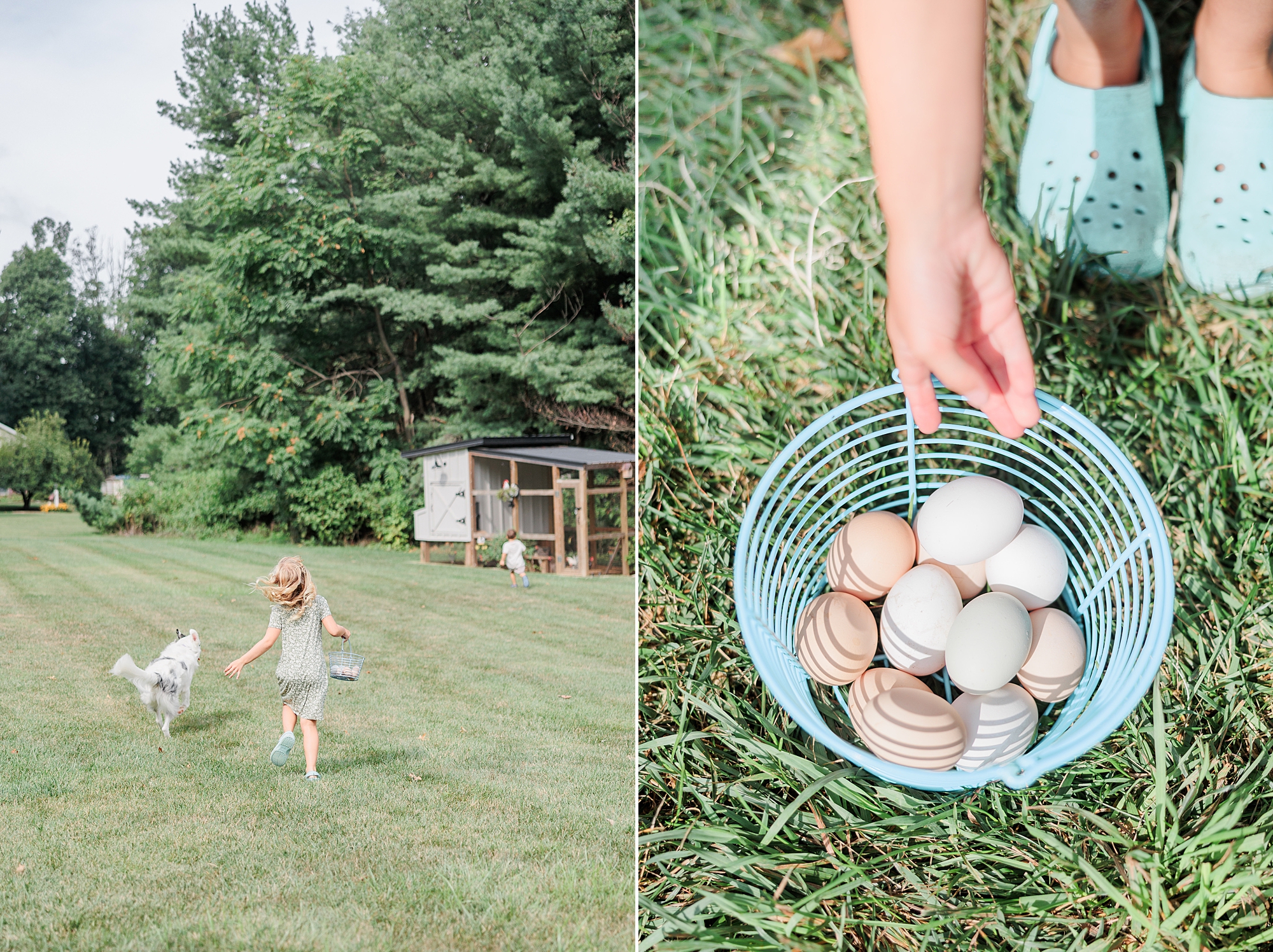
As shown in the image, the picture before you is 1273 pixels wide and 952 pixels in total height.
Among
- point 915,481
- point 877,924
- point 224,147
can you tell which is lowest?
point 877,924

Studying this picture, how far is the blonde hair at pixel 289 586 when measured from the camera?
3.66ft

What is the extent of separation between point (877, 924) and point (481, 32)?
1.35 m

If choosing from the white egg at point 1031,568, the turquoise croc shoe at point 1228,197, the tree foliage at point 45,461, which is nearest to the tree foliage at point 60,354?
the tree foliage at point 45,461

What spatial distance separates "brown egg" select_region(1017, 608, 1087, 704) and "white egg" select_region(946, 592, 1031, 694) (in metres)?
0.04

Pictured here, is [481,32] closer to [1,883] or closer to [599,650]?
[599,650]

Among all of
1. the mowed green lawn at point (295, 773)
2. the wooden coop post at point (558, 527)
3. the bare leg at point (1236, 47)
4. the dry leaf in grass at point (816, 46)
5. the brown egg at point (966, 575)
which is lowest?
the mowed green lawn at point (295, 773)

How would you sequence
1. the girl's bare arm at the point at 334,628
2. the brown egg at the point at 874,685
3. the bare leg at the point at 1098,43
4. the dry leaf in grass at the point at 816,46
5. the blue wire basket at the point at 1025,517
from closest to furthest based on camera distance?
the blue wire basket at the point at 1025,517 → the brown egg at the point at 874,685 → the girl's bare arm at the point at 334,628 → the bare leg at the point at 1098,43 → the dry leaf in grass at the point at 816,46

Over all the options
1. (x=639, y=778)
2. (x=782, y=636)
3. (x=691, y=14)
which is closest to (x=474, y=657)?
(x=639, y=778)

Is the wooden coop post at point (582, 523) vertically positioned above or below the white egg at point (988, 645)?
above

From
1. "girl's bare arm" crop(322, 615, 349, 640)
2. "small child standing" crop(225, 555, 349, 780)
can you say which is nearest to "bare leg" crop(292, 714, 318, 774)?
"small child standing" crop(225, 555, 349, 780)

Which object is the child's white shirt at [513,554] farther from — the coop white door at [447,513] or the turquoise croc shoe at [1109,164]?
the turquoise croc shoe at [1109,164]

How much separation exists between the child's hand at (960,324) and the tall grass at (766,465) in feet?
1.36

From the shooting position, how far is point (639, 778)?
3.85ft

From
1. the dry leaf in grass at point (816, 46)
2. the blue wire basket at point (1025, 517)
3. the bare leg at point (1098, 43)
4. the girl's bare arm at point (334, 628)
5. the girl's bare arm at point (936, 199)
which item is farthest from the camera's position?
the dry leaf in grass at point (816, 46)
